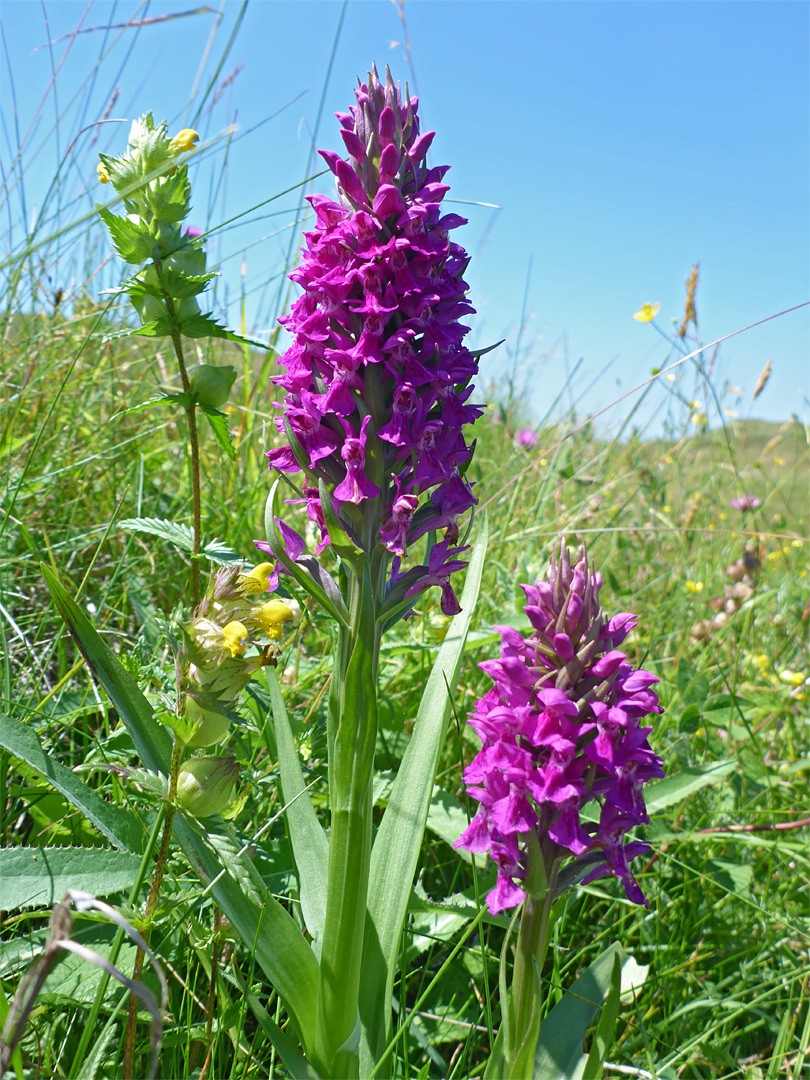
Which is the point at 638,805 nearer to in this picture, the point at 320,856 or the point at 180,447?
the point at 320,856

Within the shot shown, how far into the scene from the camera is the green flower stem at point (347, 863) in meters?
1.39

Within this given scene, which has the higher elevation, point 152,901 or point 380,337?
point 380,337

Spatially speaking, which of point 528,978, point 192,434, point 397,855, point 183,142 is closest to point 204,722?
point 397,855

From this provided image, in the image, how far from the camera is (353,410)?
1.56 meters

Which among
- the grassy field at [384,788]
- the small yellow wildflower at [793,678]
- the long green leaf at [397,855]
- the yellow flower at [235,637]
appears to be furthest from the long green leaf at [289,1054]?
the small yellow wildflower at [793,678]

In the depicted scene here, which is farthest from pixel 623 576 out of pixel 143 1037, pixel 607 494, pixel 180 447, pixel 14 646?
pixel 143 1037

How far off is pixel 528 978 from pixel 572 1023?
23cm

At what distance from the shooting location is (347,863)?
1.41 meters

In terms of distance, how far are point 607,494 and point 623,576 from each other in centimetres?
140

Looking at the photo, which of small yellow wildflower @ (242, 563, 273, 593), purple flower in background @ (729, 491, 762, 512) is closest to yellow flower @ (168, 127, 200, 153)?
small yellow wildflower @ (242, 563, 273, 593)

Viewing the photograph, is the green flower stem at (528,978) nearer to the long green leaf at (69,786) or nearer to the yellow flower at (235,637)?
the yellow flower at (235,637)

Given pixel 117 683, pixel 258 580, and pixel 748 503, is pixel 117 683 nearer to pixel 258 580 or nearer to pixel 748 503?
pixel 258 580

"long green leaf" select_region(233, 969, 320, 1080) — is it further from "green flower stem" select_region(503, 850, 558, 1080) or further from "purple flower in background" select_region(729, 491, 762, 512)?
"purple flower in background" select_region(729, 491, 762, 512)

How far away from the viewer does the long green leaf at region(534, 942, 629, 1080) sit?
133 cm
